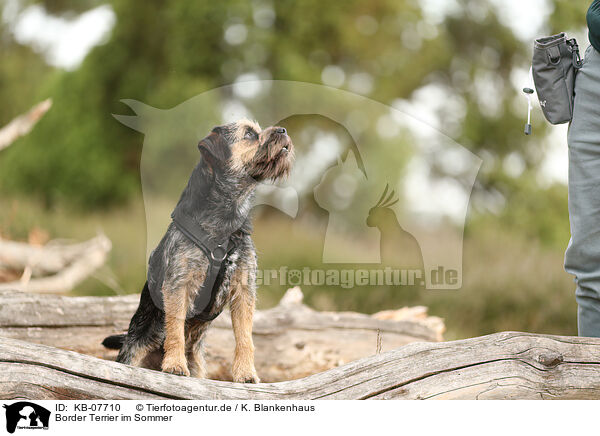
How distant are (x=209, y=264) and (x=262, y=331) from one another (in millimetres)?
1782

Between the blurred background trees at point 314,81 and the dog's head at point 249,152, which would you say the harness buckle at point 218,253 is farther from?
the blurred background trees at point 314,81

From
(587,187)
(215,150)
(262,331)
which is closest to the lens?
(215,150)

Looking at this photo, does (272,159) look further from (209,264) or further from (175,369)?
(175,369)

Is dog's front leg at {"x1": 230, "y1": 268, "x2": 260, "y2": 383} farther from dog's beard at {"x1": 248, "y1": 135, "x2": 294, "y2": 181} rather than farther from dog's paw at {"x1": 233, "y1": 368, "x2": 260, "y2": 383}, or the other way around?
dog's beard at {"x1": 248, "y1": 135, "x2": 294, "y2": 181}

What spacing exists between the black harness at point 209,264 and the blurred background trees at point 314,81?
174 inches

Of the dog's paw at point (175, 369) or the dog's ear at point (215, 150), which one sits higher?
the dog's ear at point (215, 150)

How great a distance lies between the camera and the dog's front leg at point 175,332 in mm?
2465

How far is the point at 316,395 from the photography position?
2.58 metres

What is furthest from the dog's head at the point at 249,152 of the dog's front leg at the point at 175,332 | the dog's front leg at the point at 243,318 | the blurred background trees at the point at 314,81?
the blurred background trees at the point at 314,81

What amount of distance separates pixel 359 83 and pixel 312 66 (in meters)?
0.72

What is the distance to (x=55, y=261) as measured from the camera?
6.33 metres

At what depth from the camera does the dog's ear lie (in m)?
2.55

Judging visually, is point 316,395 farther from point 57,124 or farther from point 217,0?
point 57,124
